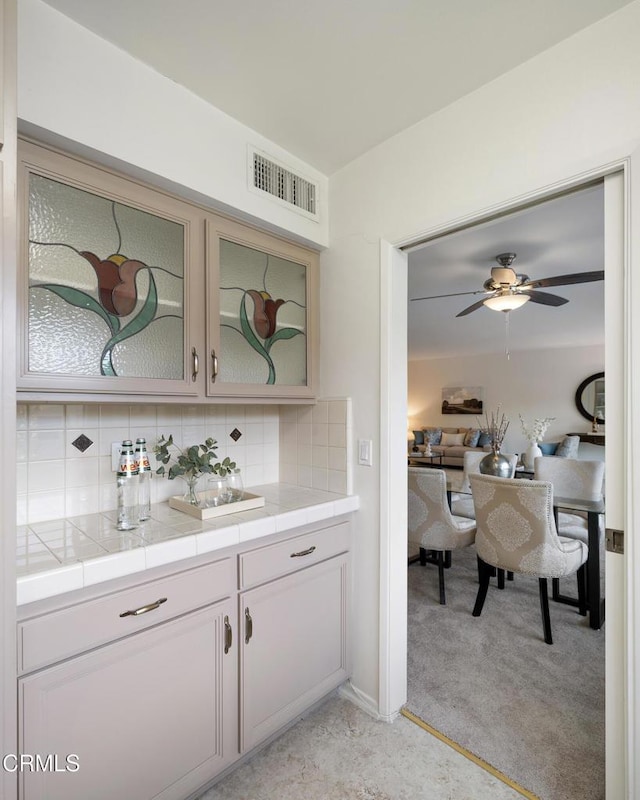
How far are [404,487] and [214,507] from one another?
2.75 feet

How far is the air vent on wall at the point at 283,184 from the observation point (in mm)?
1797

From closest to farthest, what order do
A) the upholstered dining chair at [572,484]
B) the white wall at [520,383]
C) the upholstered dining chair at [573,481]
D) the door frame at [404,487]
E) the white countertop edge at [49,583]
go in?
the white countertop edge at [49,583], the door frame at [404,487], the upholstered dining chair at [572,484], the upholstered dining chair at [573,481], the white wall at [520,383]

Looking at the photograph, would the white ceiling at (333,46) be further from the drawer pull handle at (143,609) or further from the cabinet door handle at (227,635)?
the cabinet door handle at (227,635)

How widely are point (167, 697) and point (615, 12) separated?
8.05ft

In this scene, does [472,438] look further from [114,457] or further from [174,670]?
[174,670]

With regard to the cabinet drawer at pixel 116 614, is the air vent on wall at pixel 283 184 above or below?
above

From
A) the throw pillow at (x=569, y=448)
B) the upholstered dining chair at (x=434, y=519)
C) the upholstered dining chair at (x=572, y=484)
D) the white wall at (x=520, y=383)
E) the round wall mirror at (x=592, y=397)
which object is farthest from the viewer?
the white wall at (x=520, y=383)

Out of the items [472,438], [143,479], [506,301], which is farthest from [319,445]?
[472,438]

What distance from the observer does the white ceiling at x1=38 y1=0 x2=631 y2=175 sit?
1.23 metres

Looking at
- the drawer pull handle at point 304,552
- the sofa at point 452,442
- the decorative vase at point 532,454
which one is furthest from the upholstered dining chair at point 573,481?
the sofa at point 452,442

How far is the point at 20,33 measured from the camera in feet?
3.92

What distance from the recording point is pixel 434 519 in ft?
9.38

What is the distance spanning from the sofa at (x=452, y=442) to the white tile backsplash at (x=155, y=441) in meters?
6.06

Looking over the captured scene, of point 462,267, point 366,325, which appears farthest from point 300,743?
point 462,267
